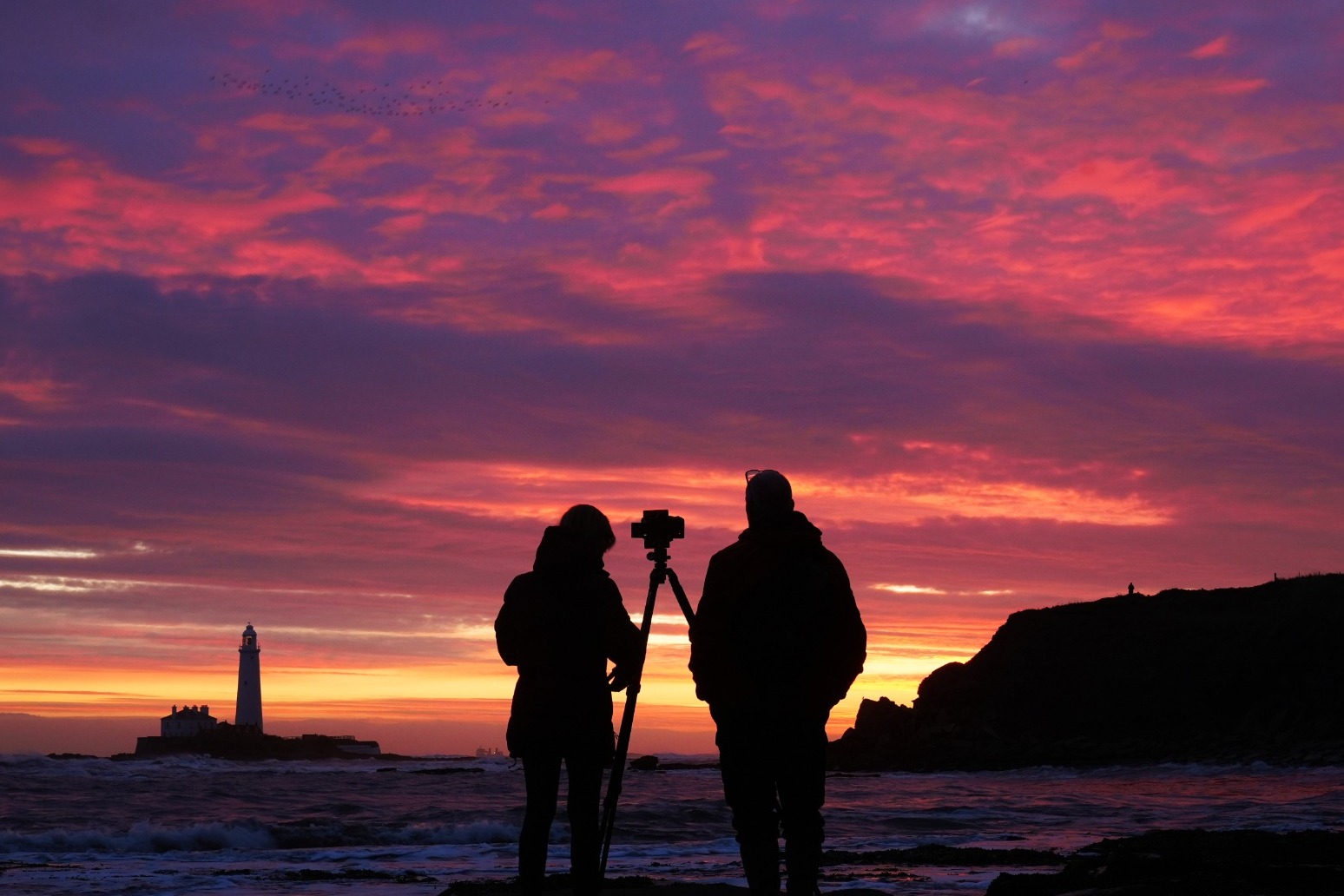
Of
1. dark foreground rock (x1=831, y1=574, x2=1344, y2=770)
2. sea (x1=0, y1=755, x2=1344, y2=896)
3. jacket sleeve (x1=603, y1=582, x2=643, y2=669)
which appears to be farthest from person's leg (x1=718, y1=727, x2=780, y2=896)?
dark foreground rock (x1=831, y1=574, x2=1344, y2=770)

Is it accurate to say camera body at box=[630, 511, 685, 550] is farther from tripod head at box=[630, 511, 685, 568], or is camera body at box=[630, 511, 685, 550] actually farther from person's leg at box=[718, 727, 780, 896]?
person's leg at box=[718, 727, 780, 896]

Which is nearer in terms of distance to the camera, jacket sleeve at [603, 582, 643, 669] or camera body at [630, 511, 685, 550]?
jacket sleeve at [603, 582, 643, 669]

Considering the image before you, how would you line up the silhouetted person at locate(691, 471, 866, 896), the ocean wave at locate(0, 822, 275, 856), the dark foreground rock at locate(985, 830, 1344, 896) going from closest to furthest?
1. the silhouetted person at locate(691, 471, 866, 896)
2. the dark foreground rock at locate(985, 830, 1344, 896)
3. the ocean wave at locate(0, 822, 275, 856)

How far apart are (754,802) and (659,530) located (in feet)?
5.96

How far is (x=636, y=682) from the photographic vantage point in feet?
22.8

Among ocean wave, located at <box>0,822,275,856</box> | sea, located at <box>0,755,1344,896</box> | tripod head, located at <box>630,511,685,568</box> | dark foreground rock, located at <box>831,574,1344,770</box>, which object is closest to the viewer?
tripod head, located at <box>630,511,685,568</box>

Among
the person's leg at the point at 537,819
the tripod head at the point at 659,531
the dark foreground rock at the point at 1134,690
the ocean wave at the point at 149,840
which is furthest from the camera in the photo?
the dark foreground rock at the point at 1134,690

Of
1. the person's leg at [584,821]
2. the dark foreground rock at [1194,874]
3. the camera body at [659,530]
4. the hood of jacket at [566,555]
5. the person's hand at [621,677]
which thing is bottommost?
the dark foreground rock at [1194,874]

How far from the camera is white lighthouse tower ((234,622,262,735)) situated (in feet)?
327

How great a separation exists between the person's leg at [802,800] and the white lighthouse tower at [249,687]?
98.7 m

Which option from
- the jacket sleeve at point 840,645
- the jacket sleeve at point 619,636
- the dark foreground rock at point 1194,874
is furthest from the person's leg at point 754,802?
the dark foreground rock at point 1194,874

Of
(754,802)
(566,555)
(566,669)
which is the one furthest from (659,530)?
(754,802)

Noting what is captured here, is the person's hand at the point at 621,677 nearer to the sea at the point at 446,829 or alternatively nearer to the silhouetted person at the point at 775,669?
the silhouetted person at the point at 775,669

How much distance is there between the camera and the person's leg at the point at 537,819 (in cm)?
670
